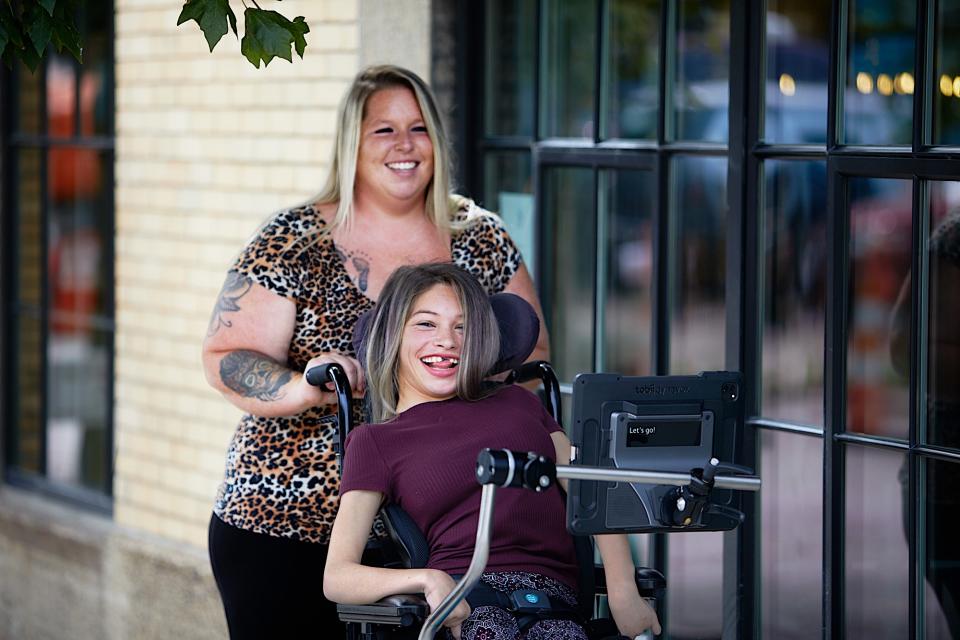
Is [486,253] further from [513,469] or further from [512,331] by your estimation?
[513,469]

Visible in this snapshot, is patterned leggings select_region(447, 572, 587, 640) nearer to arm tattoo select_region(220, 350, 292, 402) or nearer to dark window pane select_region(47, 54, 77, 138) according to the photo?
arm tattoo select_region(220, 350, 292, 402)

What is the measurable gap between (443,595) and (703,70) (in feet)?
10.3

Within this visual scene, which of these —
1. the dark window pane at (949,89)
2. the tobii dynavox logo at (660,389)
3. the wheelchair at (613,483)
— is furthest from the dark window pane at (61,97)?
the tobii dynavox logo at (660,389)

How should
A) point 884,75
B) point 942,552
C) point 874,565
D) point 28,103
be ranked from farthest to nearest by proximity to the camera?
point 28,103, point 884,75, point 874,565, point 942,552

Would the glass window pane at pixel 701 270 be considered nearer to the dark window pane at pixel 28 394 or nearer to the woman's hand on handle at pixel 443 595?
the dark window pane at pixel 28 394

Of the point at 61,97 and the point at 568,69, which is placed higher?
the point at 61,97

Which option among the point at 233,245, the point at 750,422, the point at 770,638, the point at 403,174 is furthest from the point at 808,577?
the point at 403,174

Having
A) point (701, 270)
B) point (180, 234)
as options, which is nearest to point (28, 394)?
point (180, 234)

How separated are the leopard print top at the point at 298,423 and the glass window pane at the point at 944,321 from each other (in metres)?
1.56

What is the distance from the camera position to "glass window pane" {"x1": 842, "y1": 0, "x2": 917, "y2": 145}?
21.2ft

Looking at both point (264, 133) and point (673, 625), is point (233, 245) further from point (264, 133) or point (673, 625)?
point (673, 625)

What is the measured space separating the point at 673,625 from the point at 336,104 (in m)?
2.14

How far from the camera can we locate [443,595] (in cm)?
342

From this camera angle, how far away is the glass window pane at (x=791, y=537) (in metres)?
6.02
